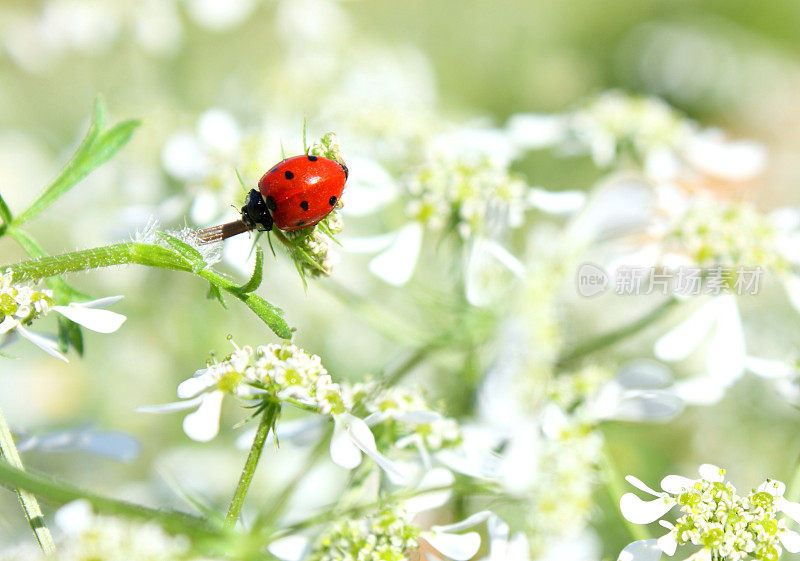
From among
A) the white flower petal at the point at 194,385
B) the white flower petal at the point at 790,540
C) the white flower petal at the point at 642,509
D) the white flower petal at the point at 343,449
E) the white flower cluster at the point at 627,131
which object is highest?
the white flower cluster at the point at 627,131

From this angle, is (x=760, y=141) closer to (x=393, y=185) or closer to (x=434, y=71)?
(x=434, y=71)

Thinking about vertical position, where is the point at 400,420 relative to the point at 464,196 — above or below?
below

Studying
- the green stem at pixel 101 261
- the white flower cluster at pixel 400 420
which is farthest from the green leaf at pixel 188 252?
the white flower cluster at pixel 400 420

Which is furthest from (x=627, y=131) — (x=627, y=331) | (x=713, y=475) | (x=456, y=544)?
(x=456, y=544)

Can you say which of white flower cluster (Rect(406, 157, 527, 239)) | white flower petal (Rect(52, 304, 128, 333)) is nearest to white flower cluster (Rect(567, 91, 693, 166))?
white flower cluster (Rect(406, 157, 527, 239))

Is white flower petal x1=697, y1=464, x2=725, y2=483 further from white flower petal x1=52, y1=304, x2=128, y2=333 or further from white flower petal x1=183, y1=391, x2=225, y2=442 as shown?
white flower petal x1=52, y1=304, x2=128, y2=333

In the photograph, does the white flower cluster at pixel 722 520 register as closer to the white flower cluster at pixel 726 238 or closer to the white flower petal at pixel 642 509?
the white flower petal at pixel 642 509

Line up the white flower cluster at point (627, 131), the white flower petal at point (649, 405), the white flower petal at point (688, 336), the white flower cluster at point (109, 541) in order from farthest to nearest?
the white flower cluster at point (627, 131)
the white flower petal at point (688, 336)
the white flower petal at point (649, 405)
the white flower cluster at point (109, 541)

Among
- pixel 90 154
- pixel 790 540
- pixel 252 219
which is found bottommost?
pixel 790 540

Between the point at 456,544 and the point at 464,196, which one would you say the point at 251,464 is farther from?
the point at 464,196
